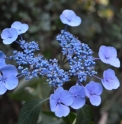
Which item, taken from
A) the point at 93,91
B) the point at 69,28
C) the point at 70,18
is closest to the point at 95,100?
the point at 93,91

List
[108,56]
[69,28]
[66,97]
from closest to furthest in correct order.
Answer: [66,97]
[108,56]
[69,28]

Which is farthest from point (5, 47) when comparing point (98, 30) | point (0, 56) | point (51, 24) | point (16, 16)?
point (0, 56)

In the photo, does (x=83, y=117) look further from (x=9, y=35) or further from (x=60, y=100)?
(x=9, y=35)

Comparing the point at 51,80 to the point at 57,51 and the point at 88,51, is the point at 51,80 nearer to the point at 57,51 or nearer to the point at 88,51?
the point at 88,51

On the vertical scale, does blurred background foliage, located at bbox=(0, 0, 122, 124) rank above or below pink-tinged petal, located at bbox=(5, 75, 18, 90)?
below

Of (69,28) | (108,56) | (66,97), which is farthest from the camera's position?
(69,28)

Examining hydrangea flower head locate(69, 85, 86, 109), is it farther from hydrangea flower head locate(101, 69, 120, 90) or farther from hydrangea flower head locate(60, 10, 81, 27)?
hydrangea flower head locate(60, 10, 81, 27)

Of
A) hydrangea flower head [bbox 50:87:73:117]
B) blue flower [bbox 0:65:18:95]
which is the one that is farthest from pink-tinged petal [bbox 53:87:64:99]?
blue flower [bbox 0:65:18:95]

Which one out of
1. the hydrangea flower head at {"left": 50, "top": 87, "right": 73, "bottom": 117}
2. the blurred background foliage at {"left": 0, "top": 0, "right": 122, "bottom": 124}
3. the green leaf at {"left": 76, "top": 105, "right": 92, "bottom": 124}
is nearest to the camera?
the hydrangea flower head at {"left": 50, "top": 87, "right": 73, "bottom": 117}
